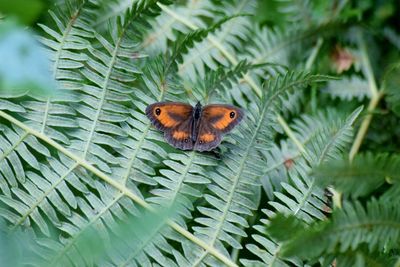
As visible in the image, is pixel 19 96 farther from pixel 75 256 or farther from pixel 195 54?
pixel 195 54

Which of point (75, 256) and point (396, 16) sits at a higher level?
point (396, 16)

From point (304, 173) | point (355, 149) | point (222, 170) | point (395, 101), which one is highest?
point (355, 149)

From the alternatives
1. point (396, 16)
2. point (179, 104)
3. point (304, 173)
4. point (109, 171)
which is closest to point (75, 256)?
point (109, 171)

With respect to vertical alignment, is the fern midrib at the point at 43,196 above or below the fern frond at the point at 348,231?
below

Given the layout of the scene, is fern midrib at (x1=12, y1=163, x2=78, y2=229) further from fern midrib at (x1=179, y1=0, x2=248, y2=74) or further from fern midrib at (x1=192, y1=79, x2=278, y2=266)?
fern midrib at (x1=179, y1=0, x2=248, y2=74)

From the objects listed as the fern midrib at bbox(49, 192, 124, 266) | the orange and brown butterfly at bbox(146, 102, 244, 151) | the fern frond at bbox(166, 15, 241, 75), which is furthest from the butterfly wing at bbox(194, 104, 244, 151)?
the fern midrib at bbox(49, 192, 124, 266)

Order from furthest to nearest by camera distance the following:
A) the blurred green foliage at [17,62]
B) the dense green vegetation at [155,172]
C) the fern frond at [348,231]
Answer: the dense green vegetation at [155,172] → the fern frond at [348,231] → the blurred green foliage at [17,62]

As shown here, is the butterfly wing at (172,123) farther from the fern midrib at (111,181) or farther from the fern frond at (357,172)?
the fern frond at (357,172)

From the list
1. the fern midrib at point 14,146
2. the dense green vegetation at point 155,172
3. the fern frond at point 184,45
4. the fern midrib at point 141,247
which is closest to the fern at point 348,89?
the dense green vegetation at point 155,172
